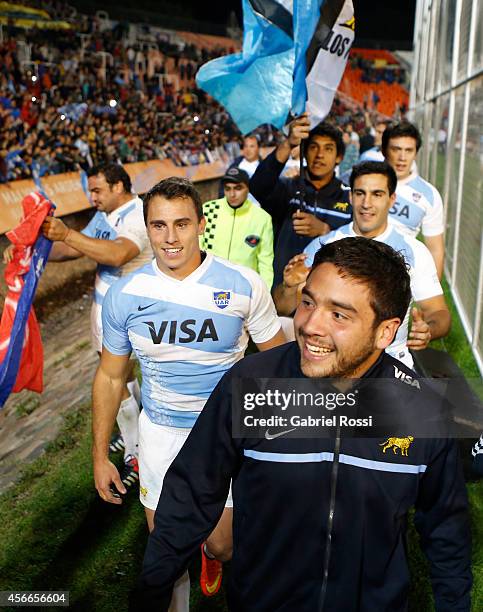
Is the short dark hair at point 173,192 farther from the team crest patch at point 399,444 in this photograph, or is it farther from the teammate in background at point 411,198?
the teammate in background at point 411,198

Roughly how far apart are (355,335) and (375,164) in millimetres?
2597

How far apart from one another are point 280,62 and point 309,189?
1075 mm

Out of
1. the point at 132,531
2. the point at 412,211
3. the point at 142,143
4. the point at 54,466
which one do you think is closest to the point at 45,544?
the point at 132,531

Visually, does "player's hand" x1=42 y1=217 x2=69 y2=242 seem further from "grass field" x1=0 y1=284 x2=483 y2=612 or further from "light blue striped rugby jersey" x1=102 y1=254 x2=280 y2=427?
"grass field" x1=0 y1=284 x2=483 y2=612

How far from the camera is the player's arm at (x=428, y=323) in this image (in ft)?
9.83

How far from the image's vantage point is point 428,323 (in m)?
3.70

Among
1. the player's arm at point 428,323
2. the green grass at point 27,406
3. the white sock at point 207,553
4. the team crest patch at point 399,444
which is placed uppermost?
the team crest patch at point 399,444

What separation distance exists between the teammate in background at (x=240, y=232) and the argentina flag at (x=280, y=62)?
1384mm

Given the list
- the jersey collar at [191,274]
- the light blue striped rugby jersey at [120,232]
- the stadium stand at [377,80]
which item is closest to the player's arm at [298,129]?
the light blue striped rugby jersey at [120,232]

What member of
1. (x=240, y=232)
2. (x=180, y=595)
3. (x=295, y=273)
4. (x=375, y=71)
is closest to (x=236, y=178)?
(x=240, y=232)

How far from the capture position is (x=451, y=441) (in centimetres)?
201

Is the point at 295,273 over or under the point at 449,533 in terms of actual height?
over

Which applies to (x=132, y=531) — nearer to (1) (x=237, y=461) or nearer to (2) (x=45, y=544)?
(2) (x=45, y=544)

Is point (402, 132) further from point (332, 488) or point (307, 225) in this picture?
point (332, 488)
